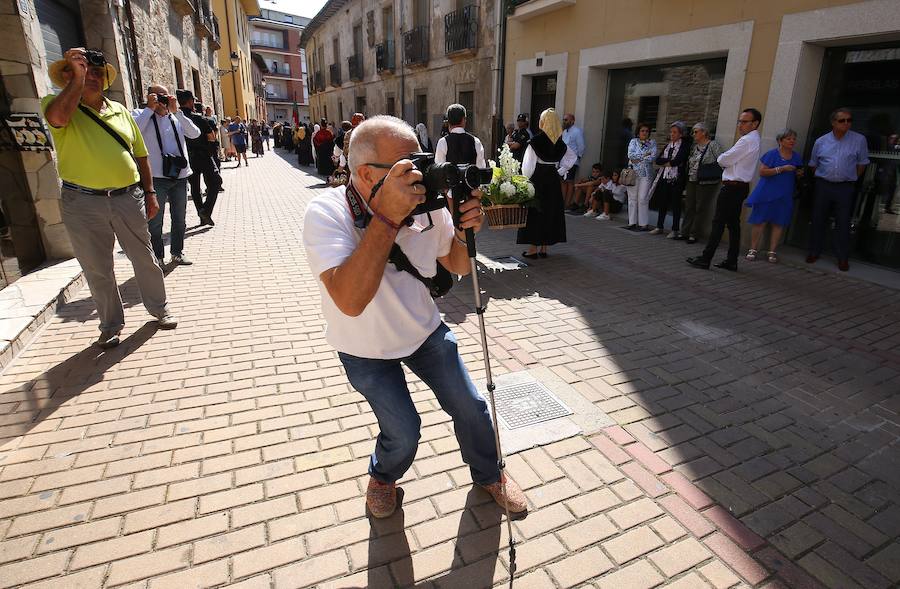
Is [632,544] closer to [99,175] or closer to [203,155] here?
[99,175]

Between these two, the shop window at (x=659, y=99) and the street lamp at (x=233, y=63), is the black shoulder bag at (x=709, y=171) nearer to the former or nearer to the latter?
the shop window at (x=659, y=99)

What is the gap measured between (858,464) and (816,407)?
2.06ft

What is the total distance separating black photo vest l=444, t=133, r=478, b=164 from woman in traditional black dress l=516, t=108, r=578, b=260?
764mm

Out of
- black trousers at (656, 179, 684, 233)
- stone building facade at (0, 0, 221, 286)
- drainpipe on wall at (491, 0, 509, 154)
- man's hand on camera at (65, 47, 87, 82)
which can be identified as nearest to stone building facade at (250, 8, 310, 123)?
drainpipe on wall at (491, 0, 509, 154)

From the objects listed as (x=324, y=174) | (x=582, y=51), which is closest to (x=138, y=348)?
(x=582, y=51)

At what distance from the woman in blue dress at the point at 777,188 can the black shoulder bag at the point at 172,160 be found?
7.23m

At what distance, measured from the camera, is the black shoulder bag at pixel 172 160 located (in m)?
5.89

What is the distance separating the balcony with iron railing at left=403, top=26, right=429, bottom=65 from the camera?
17766mm

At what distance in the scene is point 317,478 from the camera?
2.72 metres

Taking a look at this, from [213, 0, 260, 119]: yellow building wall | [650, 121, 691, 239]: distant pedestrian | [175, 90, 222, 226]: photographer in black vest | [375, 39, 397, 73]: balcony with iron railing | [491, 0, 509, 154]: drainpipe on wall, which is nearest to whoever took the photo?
→ [175, 90, 222, 226]: photographer in black vest

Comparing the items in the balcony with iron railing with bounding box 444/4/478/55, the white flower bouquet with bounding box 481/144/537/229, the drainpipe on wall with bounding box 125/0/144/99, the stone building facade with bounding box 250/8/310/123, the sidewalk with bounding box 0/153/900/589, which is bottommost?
the sidewalk with bounding box 0/153/900/589

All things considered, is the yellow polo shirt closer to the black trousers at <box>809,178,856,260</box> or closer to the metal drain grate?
the metal drain grate

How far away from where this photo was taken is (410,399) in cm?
Answer: 221

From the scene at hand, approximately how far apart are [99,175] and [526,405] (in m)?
3.53
